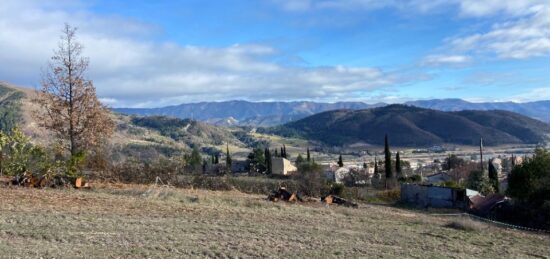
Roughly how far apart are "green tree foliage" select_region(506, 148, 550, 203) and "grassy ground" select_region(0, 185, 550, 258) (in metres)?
13.6

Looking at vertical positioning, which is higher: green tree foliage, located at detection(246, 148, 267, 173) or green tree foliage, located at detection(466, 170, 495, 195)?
green tree foliage, located at detection(246, 148, 267, 173)

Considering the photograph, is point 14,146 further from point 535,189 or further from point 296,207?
point 535,189

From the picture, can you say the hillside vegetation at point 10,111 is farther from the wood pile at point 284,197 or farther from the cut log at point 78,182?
A: the wood pile at point 284,197

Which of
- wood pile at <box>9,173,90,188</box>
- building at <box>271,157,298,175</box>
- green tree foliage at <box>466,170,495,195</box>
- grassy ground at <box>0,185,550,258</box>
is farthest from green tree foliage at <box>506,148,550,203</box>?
building at <box>271,157,298,175</box>

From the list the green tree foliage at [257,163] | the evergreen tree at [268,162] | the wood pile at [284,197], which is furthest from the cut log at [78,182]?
the green tree foliage at [257,163]

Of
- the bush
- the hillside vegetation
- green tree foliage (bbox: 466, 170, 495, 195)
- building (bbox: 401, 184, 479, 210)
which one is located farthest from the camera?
the hillside vegetation

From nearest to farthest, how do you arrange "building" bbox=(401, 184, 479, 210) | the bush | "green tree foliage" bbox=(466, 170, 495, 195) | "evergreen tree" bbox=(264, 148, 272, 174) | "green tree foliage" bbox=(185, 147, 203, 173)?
the bush, "building" bbox=(401, 184, 479, 210), "green tree foliage" bbox=(185, 147, 203, 173), "green tree foliage" bbox=(466, 170, 495, 195), "evergreen tree" bbox=(264, 148, 272, 174)

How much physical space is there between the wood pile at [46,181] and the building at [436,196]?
27861mm

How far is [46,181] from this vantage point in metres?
21.7

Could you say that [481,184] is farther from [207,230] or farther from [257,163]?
[257,163]

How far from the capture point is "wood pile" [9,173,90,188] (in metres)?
21.5

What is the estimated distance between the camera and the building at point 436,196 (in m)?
38.8

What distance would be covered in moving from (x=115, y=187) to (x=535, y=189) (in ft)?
87.2

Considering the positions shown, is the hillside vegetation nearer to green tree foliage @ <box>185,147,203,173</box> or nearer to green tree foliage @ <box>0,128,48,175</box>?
green tree foliage @ <box>185,147,203,173</box>
